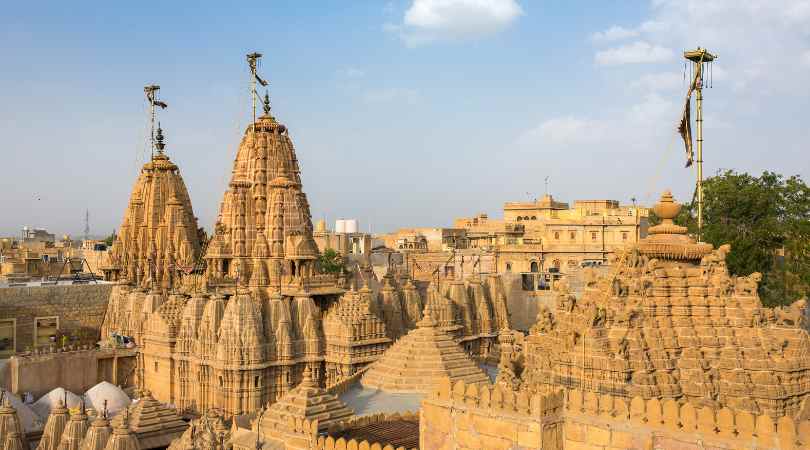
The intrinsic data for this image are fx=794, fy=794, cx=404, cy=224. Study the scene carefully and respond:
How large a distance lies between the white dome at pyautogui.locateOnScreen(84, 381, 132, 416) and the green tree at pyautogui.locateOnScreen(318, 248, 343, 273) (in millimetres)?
26348

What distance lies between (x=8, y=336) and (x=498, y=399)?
104ft

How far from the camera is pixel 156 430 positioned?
79.0ft

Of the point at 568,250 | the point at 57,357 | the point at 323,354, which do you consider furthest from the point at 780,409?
the point at 568,250

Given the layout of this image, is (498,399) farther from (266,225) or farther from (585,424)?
(266,225)

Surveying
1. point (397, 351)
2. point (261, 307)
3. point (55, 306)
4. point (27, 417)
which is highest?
point (261, 307)

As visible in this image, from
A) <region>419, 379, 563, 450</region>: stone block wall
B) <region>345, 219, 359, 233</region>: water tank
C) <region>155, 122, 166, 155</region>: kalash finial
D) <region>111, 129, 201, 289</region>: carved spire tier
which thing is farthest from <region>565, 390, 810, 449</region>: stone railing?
<region>345, 219, 359, 233</region>: water tank

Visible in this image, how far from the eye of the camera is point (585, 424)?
12547mm

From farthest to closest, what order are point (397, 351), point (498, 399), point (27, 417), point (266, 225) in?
point (266, 225)
point (27, 417)
point (397, 351)
point (498, 399)

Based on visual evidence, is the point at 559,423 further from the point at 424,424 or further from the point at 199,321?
the point at 199,321

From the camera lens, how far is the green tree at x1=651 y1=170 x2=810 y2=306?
30516 mm

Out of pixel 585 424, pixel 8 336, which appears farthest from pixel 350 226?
pixel 585 424

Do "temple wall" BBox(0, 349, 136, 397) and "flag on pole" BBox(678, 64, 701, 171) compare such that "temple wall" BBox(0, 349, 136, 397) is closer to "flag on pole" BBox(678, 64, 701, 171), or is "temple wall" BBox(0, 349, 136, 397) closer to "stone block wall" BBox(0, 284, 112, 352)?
"stone block wall" BBox(0, 284, 112, 352)

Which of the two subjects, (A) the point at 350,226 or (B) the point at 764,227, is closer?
(B) the point at 764,227

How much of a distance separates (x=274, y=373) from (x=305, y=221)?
832cm
